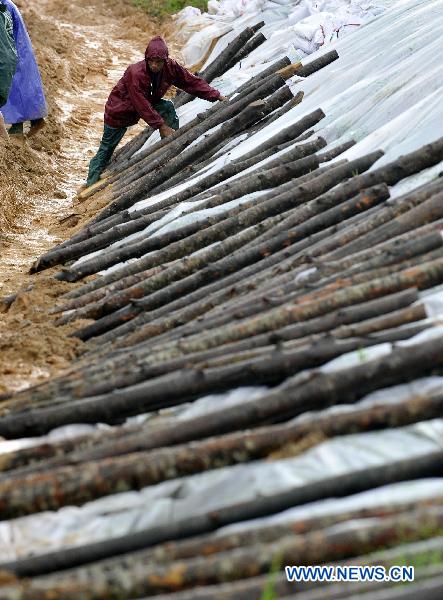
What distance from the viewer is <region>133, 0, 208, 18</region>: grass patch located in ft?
44.6

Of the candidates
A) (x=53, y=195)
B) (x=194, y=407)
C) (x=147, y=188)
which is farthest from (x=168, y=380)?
(x=53, y=195)

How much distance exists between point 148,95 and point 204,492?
18.9 ft

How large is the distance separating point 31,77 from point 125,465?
277 inches

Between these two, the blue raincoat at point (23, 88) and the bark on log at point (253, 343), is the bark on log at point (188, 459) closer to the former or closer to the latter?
the bark on log at point (253, 343)

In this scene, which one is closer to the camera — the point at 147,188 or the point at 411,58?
the point at 411,58

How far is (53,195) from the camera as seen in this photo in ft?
25.7

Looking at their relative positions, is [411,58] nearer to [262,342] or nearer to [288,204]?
[288,204]

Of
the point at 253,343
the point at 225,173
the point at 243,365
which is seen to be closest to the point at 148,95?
the point at 225,173

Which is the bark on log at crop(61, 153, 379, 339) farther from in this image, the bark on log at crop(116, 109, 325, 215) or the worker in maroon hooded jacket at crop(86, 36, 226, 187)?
the worker in maroon hooded jacket at crop(86, 36, 226, 187)

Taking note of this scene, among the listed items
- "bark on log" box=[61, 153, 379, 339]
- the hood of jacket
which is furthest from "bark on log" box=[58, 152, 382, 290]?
the hood of jacket

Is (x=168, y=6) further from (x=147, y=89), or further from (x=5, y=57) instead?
(x=5, y=57)

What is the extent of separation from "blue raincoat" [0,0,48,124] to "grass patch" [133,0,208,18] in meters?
5.37

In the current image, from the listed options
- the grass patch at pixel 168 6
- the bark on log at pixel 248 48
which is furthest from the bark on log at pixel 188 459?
the grass patch at pixel 168 6

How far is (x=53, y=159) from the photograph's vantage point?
873cm
